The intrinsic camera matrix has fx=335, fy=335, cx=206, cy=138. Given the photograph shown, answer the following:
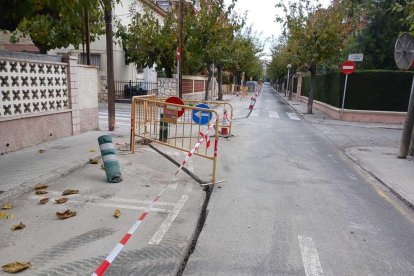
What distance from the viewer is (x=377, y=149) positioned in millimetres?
10172

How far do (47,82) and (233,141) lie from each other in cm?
549

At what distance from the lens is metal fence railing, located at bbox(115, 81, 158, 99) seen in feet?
76.9

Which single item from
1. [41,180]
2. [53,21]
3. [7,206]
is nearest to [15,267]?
[7,206]

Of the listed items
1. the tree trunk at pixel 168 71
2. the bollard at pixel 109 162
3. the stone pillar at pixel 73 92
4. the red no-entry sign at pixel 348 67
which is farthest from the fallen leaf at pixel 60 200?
A: the tree trunk at pixel 168 71

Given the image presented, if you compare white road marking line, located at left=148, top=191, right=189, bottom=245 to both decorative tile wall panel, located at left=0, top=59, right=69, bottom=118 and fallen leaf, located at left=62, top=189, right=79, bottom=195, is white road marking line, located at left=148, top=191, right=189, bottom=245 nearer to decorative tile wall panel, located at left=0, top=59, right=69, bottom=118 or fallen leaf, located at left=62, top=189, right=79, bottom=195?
fallen leaf, located at left=62, top=189, right=79, bottom=195

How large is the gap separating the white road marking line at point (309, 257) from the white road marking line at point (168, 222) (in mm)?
1595

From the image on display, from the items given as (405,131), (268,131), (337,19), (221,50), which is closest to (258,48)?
(221,50)

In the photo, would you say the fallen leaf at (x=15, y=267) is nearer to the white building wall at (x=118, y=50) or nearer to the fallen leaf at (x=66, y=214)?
the fallen leaf at (x=66, y=214)

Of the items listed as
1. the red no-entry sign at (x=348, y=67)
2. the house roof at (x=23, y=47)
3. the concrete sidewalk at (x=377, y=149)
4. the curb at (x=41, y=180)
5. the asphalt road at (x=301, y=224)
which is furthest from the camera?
the house roof at (x=23, y=47)

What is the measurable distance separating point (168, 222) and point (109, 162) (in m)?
2.12

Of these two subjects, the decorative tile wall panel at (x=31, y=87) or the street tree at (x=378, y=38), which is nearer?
the decorative tile wall panel at (x=31, y=87)

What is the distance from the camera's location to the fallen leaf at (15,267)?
306 cm

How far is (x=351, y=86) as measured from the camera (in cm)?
1728

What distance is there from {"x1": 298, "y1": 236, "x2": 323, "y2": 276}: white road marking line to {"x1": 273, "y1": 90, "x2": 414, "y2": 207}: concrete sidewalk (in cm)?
251
